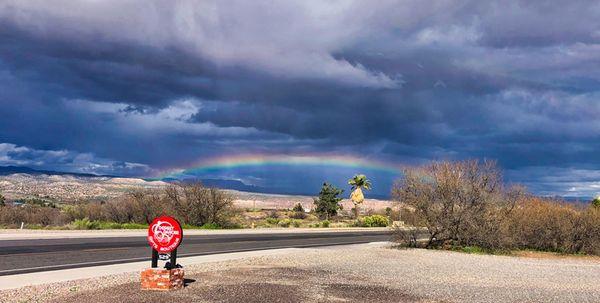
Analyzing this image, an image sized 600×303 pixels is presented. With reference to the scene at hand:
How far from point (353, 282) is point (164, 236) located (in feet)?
17.8

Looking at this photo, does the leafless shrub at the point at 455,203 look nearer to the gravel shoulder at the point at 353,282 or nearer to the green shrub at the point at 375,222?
the gravel shoulder at the point at 353,282

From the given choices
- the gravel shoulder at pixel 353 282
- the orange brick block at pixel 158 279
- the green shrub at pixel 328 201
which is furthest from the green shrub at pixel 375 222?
the orange brick block at pixel 158 279

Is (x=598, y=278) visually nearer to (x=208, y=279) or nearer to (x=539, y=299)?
(x=539, y=299)

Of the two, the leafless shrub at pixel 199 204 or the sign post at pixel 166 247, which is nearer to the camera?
the sign post at pixel 166 247

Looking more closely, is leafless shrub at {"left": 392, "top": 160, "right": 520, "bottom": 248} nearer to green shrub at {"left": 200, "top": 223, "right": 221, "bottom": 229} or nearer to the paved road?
the paved road

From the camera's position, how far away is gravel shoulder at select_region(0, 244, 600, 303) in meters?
12.9

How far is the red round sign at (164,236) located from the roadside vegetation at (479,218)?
17.9m

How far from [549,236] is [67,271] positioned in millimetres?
23851

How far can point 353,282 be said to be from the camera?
52.9ft

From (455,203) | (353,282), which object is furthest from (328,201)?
(353,282)

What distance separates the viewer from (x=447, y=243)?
3006 centimetres

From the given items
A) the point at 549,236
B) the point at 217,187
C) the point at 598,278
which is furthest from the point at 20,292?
the point at 217,187

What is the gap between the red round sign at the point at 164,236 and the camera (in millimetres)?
13797

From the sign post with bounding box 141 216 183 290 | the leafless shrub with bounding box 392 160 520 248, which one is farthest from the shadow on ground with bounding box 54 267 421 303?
the leafless shrub with bounding box 392 160 520 248
